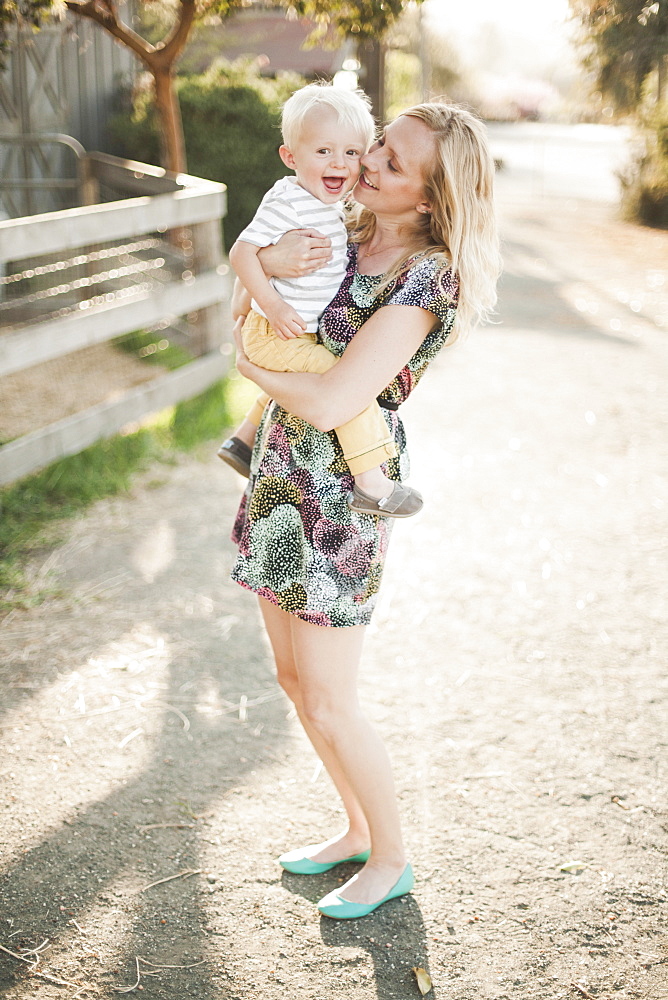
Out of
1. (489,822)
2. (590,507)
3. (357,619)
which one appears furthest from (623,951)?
(590,507)

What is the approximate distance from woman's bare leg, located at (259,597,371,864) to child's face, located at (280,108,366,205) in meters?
0.94

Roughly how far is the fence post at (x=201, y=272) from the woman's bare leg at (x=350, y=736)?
14.3 ft

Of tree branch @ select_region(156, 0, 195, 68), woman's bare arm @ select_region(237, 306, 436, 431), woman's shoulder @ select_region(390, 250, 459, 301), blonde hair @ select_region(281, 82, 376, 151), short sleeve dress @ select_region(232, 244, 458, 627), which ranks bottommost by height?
short sleeve dress @ select_region(232, 244, 458, 627)

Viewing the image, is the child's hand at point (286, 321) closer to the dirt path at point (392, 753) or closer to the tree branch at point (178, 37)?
the dirt path at point (392, 753)

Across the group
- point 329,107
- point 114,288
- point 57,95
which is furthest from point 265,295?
point 57,95

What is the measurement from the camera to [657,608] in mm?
3740

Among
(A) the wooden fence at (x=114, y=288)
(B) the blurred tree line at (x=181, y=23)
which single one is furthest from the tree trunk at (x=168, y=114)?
(A) the wooden fence at (x=114, y=288)

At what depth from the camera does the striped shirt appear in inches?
77.5

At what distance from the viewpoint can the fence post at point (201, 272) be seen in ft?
19.9

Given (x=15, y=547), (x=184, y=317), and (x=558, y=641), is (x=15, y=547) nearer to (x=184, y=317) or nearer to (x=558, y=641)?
(x=558, y=641)

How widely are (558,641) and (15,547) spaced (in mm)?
2323

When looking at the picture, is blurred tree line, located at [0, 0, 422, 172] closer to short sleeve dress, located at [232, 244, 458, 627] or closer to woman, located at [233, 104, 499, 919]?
woman, located at [233, 104, 499, 919]

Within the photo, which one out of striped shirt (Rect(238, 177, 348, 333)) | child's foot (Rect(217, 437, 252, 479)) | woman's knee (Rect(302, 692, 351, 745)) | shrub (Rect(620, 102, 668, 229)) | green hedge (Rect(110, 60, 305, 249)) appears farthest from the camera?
shrub (Rect(620, 102, 668, 229))

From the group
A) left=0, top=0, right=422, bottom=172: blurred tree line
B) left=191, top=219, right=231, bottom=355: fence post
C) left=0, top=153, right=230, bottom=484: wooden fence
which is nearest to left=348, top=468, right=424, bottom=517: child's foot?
left=0, top=0, right=422, bottom=172: blurred tree line
